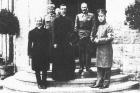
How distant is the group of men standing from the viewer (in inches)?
357

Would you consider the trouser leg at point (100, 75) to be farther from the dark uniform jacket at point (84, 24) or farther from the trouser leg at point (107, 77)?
the dark uniform jacket at point (84, 24)

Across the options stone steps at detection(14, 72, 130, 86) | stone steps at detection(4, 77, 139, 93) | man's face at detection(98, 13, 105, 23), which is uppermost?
man's face at detection(98, 13, 105, 23)

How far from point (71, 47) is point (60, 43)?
34 cm

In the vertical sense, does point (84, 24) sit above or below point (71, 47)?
above

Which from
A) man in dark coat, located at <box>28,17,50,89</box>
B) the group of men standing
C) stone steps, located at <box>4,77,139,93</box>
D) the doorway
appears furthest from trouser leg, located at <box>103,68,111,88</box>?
the doorway

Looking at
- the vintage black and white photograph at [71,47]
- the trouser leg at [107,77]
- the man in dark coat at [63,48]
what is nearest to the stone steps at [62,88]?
the vintage black and white photograph at [71,47]

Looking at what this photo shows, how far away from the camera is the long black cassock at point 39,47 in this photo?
29.7 ft

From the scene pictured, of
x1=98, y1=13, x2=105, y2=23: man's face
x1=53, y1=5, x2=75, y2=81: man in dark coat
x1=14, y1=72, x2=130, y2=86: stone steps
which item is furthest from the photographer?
x1=14, y1=72, x2=130, y2=86: stone steps

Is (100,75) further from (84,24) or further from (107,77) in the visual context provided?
(84,24)

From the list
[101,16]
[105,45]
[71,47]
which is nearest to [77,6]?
[71,47]

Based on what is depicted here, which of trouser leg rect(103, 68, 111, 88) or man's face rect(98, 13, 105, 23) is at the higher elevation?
man's face rect(98, 13, 105, 23)

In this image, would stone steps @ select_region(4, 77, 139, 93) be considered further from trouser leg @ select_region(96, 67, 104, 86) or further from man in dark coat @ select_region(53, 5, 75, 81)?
man in dark coat @ select_region(53, 5, 75, 81)

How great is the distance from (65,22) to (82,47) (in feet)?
3.13

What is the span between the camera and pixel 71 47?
945 cm
